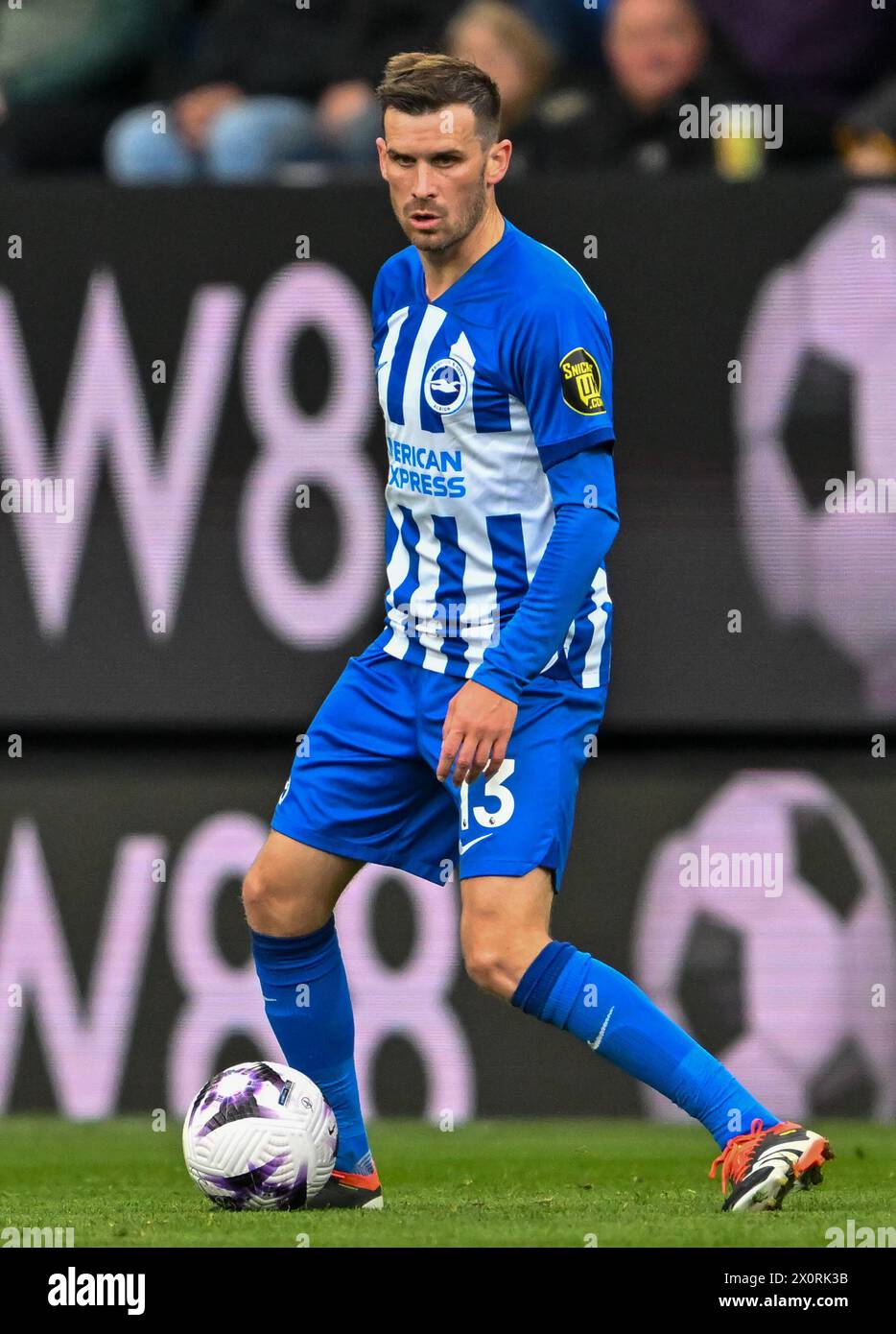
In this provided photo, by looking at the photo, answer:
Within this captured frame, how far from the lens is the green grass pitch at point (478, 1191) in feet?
12.7

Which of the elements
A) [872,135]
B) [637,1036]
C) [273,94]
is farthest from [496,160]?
[273,94]

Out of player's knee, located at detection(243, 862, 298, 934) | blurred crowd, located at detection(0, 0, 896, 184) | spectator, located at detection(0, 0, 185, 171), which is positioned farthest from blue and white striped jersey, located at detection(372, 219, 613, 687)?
spectator, located at detection(0, 0, 185, 171)

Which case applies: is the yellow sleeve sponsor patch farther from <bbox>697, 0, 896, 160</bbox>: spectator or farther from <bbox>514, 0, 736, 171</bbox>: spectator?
<bbox>697, 0, 896, 160</bbox>: spectator

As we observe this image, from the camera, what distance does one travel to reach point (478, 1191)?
4.81 meters

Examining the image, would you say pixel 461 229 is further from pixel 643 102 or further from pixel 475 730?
pixel 643 102

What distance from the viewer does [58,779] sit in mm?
5906

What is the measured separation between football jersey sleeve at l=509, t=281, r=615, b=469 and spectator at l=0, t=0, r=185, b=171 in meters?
2.92

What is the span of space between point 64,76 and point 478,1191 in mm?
3547

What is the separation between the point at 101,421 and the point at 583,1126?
2095 mm

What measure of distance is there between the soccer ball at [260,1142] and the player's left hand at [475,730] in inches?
28.2

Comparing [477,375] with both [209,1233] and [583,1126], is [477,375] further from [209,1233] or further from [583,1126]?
[583,1126]

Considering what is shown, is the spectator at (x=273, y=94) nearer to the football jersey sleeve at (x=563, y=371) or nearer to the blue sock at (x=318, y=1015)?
the football jersey sleeve at (x=563, y=371)

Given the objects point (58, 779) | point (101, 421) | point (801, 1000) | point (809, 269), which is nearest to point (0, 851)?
point (58, 779)
